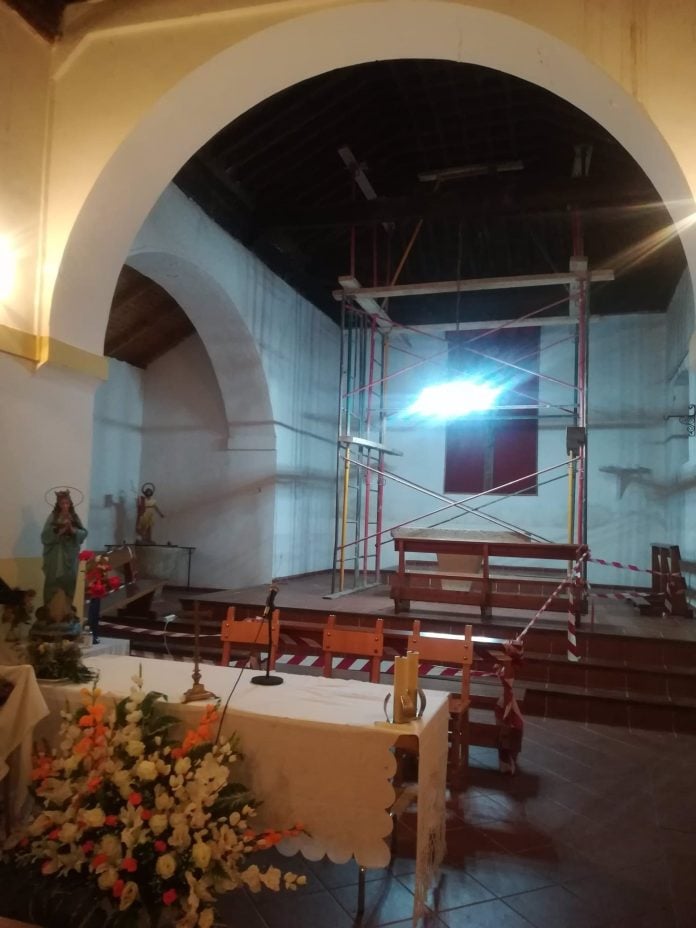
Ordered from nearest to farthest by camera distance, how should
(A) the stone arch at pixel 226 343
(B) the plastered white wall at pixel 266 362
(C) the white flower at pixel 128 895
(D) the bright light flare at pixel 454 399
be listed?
1. (C) the white flower at pixel 128 895
2. (B) the plastered white wall at pixel 266 362
3. (A) the stone arch at pixel 226 343
4. (D) the bright light flare at pixel 454 399

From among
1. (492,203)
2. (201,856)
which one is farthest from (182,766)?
(492,203)

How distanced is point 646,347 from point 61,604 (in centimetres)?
954

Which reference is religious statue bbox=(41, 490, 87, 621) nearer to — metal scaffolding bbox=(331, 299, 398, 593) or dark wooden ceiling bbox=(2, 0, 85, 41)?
dark wooden ceiling bbox=(2, 0, 85, 41)

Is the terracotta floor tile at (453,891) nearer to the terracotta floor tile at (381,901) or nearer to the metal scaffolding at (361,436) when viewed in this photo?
the terracotta floor tile at (381,901)

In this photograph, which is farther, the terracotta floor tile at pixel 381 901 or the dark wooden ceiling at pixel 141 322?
the dark wooden ceiling at pixel 141 322

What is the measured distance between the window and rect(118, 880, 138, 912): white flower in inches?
367

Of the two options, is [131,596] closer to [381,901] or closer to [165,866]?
[381,901]

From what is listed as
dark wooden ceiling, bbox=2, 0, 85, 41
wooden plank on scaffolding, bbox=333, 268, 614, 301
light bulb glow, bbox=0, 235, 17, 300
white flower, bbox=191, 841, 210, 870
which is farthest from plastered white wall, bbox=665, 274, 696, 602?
white flower, bbox=191, 841, 210, 870

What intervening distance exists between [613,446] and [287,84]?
7.98 metres

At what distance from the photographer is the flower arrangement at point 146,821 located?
2.17 metres

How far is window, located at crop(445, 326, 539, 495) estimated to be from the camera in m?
11.1

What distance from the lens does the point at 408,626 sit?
664cm

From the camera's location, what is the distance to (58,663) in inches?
123

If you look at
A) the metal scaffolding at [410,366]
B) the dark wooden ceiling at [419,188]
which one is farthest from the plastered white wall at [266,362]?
the metal scaffolding at [410,366]
